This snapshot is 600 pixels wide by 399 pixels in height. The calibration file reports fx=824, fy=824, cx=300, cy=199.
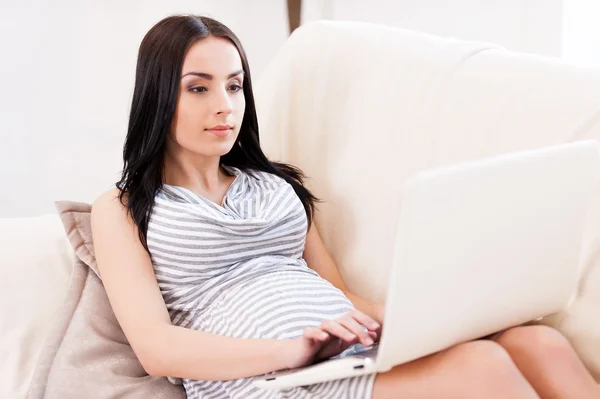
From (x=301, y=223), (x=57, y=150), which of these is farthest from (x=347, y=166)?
(x=57, y=150)

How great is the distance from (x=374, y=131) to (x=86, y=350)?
2.18ft

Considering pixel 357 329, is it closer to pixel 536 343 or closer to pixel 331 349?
pixel 331 349

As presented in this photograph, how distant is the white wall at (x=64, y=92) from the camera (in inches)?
99.7

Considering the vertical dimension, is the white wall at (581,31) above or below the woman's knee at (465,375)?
above

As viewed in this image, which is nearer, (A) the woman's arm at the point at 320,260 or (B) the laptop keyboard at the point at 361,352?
(B) the laptop keyboard at the point at 361,352

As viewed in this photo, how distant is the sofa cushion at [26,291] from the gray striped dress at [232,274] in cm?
27

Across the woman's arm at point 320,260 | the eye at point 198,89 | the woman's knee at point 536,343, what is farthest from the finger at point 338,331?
the eye at point 198,89

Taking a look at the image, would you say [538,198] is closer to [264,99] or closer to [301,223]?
[301,223]

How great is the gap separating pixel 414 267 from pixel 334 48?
2.85ft

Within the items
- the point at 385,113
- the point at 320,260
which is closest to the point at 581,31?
the point at 385,113

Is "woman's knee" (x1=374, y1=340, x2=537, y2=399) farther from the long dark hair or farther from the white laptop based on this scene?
the long dark hair

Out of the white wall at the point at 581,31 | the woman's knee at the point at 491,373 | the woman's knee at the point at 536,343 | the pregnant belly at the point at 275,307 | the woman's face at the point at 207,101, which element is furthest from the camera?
the white wall at the point at 581,31

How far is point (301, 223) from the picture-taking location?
4.92ft

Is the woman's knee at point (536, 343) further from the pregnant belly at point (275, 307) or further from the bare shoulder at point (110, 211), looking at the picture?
the bare shoulder at point (110, 211)
